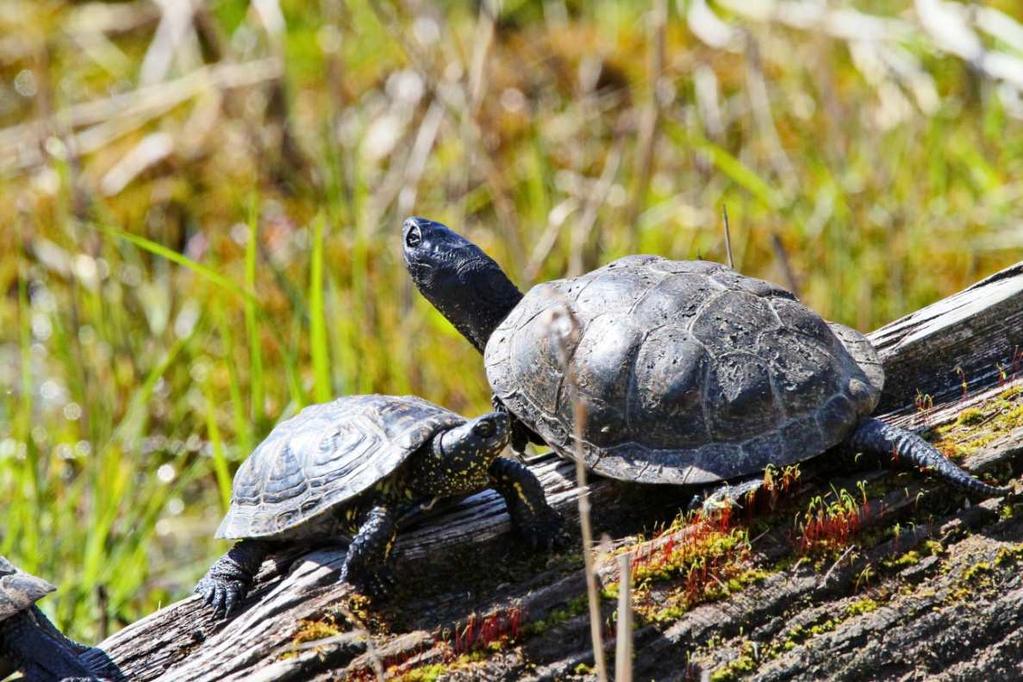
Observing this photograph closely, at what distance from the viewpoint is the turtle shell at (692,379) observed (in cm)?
235

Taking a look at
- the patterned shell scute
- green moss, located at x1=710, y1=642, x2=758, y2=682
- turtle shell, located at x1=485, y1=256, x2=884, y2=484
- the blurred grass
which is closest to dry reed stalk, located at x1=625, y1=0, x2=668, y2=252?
the blurred grass

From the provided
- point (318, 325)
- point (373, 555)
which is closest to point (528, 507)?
point (373, 555)

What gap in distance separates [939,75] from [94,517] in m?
4.46

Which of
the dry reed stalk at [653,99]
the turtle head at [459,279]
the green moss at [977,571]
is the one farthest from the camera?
the dry reed stalk at [653,99]

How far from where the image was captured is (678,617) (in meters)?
2.20

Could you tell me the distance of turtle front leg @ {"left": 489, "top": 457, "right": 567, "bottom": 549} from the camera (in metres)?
2.34

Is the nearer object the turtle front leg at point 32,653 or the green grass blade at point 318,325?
the turtle front leg at point 32,653

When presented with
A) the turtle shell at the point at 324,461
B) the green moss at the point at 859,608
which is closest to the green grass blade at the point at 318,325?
the turtle shell at the point at 324,461

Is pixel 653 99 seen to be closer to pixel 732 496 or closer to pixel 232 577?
pixel 732 496

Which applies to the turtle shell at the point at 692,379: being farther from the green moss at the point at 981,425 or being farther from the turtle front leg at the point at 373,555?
the turtle front leg at the point at 373,555

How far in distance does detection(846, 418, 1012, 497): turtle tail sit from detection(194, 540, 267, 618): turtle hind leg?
51.1 inches

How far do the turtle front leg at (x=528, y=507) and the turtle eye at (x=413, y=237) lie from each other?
0.94 m

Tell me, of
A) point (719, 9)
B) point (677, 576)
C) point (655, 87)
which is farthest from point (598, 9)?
point (677, 576)

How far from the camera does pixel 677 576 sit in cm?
226
